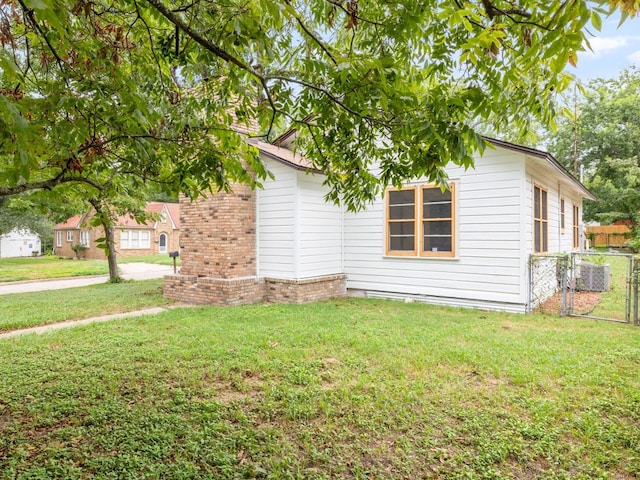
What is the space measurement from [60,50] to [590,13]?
3.48m

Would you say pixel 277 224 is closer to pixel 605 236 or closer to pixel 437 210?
pixel 437 210

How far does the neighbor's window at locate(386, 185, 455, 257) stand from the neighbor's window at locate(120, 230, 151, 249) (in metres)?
24.6

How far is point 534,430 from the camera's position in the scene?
109 inches

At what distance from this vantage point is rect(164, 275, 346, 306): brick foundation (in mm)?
7840

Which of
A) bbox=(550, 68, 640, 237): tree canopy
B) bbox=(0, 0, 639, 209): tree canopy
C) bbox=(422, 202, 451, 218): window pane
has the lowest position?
bbox=(422, 202, 451, 218): window pane

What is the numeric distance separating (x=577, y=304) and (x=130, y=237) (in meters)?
27.9

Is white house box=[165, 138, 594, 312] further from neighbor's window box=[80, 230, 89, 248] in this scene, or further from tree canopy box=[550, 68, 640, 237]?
neighbor's window box=[80, 230, 89, 248]

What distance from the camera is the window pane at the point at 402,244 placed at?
8.40 metres

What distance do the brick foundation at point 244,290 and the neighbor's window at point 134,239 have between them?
A: 21441mm

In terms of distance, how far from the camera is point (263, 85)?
2988 millimetres

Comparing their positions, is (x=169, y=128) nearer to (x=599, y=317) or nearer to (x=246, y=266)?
(x=246, y=266)

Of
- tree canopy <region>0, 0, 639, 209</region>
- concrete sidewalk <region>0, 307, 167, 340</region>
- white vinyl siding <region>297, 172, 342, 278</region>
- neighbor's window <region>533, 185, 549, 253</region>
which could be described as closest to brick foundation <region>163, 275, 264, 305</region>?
concrete sidewalk <region>0, 307, 167, 340</region>

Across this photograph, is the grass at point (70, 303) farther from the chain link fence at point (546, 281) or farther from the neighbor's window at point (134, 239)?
the neighbor's window at point (134, 239)

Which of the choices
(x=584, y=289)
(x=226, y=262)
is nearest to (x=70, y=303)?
(x=226, y=262)
